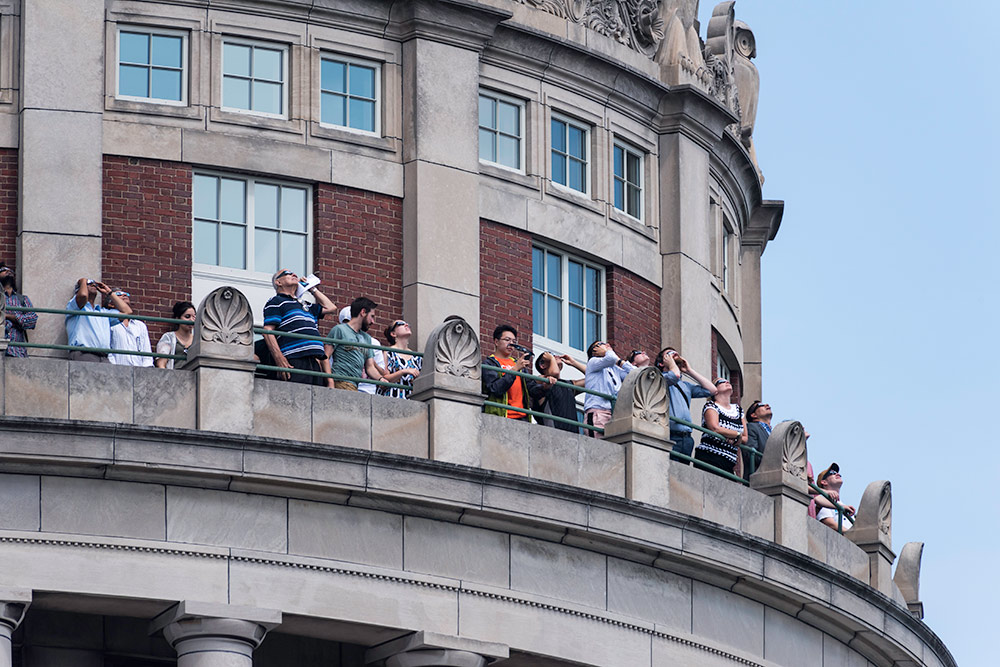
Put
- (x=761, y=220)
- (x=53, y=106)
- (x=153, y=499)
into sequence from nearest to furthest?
(x=153, y=499) → (x=53, y=106) → (x=761, y=220)

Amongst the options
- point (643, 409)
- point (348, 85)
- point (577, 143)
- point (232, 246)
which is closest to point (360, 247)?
point (232, 246)

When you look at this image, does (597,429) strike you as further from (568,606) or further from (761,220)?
(761,220)

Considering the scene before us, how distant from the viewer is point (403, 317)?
40.5 m

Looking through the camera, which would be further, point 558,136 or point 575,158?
point 575,158

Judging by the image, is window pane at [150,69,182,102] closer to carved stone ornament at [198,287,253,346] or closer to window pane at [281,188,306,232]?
window pane at [281,188,306,232]

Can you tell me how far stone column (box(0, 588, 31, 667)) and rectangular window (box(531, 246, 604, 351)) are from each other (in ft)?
37.1

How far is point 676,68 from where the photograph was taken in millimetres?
44719

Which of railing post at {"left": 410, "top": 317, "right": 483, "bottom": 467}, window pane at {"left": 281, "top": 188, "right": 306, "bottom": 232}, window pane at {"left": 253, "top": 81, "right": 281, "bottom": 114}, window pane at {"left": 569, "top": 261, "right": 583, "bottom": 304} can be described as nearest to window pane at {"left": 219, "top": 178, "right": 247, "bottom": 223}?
window pane at {"left": 281, "top": 188, "right": 306, "bottom": 232}

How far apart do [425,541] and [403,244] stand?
23.2ft

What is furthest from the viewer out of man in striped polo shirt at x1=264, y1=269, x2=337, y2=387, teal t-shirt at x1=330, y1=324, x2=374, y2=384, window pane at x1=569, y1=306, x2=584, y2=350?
window pane at x1=569, y1=306, x2=584, y2=350

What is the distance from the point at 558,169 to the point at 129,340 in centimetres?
974

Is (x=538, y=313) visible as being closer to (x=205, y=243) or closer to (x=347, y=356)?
(x=205, y=243)

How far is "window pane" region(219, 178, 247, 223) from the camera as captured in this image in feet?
132

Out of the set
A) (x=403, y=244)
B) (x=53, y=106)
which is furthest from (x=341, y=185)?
(x=53, y=106)
